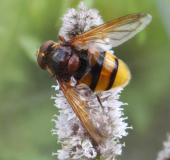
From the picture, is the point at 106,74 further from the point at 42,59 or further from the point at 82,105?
the point at 42,59

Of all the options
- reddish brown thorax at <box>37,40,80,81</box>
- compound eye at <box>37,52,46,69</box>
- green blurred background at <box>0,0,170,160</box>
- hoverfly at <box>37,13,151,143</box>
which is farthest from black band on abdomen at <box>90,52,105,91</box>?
green blurred background at <box>0,0,170,160</box>

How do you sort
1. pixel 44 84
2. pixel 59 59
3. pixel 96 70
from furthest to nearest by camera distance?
pixel 44 84 → pixel 59 59 → pixel 96 70

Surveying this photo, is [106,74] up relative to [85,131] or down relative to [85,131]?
up

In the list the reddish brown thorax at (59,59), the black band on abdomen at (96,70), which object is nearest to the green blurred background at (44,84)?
the reddish brown thorax at (59,59)

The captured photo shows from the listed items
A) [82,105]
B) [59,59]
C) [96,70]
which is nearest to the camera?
[82,105]

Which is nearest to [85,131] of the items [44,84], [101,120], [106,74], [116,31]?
[101,120]

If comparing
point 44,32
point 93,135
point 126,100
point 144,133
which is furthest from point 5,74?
point 93,135

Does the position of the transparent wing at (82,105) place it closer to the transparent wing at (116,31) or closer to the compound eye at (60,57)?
the compound eye at (60,57)
